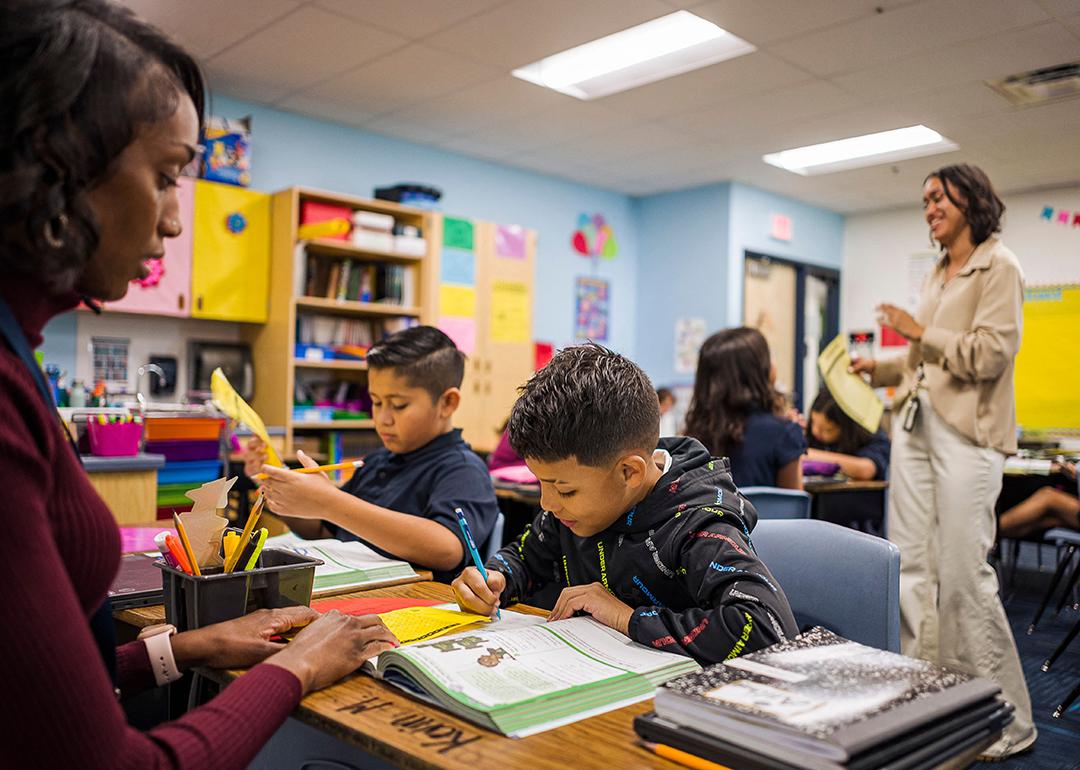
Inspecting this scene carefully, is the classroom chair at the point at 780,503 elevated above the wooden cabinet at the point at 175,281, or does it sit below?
below

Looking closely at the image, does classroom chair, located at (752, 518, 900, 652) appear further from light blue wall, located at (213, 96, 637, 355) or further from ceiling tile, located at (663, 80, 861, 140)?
light blue wall, located at (213, 96, 637, 355)

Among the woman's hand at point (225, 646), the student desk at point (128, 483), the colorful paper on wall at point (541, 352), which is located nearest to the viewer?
the woman's hand at point (225, 646)

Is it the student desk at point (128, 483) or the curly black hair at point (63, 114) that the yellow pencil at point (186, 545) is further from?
the student desk at point (128, 483)

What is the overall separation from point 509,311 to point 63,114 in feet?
17.2

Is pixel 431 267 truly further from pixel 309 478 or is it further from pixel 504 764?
pixel 504 764

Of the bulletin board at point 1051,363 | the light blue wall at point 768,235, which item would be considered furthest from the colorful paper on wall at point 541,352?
the bulletin board at point 1051,363

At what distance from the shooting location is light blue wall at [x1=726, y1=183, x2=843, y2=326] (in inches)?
264

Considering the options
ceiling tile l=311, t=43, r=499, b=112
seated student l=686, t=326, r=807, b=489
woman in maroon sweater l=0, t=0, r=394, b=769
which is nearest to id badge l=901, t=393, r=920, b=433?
seated student l=686, t=326, r=807, b=489

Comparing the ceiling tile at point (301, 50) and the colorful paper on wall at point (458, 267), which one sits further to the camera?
the colorful paper on wall at point (458, 267)

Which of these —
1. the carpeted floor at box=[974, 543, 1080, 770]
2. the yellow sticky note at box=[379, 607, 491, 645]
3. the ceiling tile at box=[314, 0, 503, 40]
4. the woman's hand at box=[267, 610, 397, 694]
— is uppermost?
the ceiling tile at box=[314, 0, 503, 40]

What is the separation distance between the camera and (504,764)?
2.55 ft

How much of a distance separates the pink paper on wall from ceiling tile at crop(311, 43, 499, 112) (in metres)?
1.33

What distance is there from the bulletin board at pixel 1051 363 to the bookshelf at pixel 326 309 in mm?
4607

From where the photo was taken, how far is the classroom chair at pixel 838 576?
1.34 m
